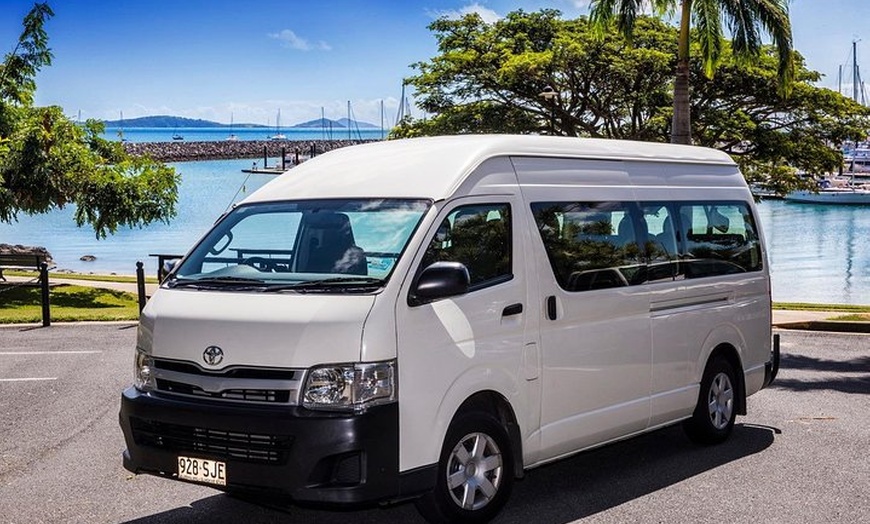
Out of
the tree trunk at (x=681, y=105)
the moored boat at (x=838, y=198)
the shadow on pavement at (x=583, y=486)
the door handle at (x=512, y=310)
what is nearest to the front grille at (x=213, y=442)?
the shadow on pavement at (x=583, y=486)

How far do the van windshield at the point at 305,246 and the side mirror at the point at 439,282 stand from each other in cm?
21

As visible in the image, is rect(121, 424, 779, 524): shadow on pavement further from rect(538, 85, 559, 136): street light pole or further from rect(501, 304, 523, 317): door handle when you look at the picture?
rect(538, 85, 559, 136): street light pole

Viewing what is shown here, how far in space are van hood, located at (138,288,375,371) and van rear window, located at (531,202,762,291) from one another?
186 centimetres

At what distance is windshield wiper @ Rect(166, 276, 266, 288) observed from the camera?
20.7 ft

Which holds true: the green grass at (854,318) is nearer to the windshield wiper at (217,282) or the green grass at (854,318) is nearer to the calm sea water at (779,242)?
the windshield wiper at (217,282)

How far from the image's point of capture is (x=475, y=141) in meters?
6.97

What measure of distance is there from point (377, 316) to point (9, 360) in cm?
928

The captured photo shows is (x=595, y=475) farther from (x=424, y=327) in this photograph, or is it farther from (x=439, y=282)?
(x=439, y=282)

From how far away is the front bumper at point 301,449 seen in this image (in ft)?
18.5

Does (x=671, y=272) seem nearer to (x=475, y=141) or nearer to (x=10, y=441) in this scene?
(x=475, y=141)

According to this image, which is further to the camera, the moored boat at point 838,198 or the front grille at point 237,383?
the moored boat at point 838,198

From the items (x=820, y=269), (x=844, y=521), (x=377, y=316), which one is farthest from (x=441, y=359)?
(x=820, y=269)

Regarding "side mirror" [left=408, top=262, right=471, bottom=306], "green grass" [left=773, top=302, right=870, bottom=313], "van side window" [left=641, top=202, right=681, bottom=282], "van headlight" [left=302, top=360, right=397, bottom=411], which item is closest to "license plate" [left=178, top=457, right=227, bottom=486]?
"van headlight" [left=302, top=360, right=397, bottom=411]

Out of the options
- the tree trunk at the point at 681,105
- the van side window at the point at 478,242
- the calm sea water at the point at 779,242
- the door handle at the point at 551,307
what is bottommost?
the calm sea water at the point at 779,242
